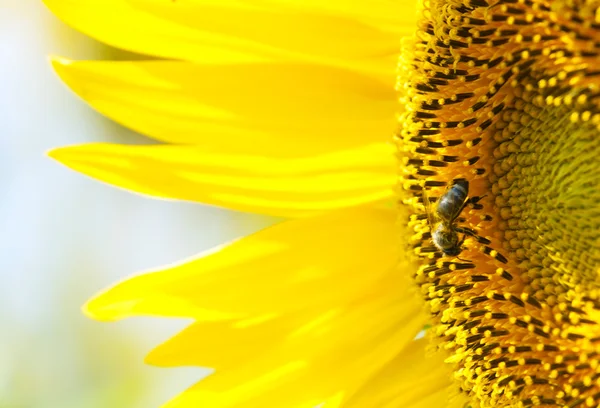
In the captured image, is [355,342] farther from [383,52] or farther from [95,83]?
[95,83]

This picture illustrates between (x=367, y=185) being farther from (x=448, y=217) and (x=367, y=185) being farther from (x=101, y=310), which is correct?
(x=101, y=310)

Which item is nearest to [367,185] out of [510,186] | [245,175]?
[245,175]

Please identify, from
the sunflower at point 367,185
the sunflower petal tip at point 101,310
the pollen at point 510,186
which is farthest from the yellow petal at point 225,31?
the sunflower petal tip at point 101,310

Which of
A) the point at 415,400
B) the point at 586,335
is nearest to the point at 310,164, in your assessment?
the point at 415,400

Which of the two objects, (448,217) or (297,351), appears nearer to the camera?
(448,217)

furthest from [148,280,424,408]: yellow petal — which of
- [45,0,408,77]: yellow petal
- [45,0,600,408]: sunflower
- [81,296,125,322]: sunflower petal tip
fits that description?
[45,0,408,77]: yellow petal

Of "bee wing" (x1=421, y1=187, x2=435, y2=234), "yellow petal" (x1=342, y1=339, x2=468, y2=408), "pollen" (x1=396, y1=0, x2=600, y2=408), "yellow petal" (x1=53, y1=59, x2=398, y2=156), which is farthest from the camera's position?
"yellow petal" (x1=342, y1=339, x2=468, y2=408)

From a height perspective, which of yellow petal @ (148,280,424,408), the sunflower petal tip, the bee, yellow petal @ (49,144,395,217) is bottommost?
yellow petal @ (148,280,424,408)

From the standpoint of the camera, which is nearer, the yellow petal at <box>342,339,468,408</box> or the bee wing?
the bee wing

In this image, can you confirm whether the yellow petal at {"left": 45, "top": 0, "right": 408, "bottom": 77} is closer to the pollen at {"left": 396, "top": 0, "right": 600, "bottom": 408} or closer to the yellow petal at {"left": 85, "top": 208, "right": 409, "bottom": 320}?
the pollen at {"left": 396, "top": 0, "right": 600, "bottom": 408}
